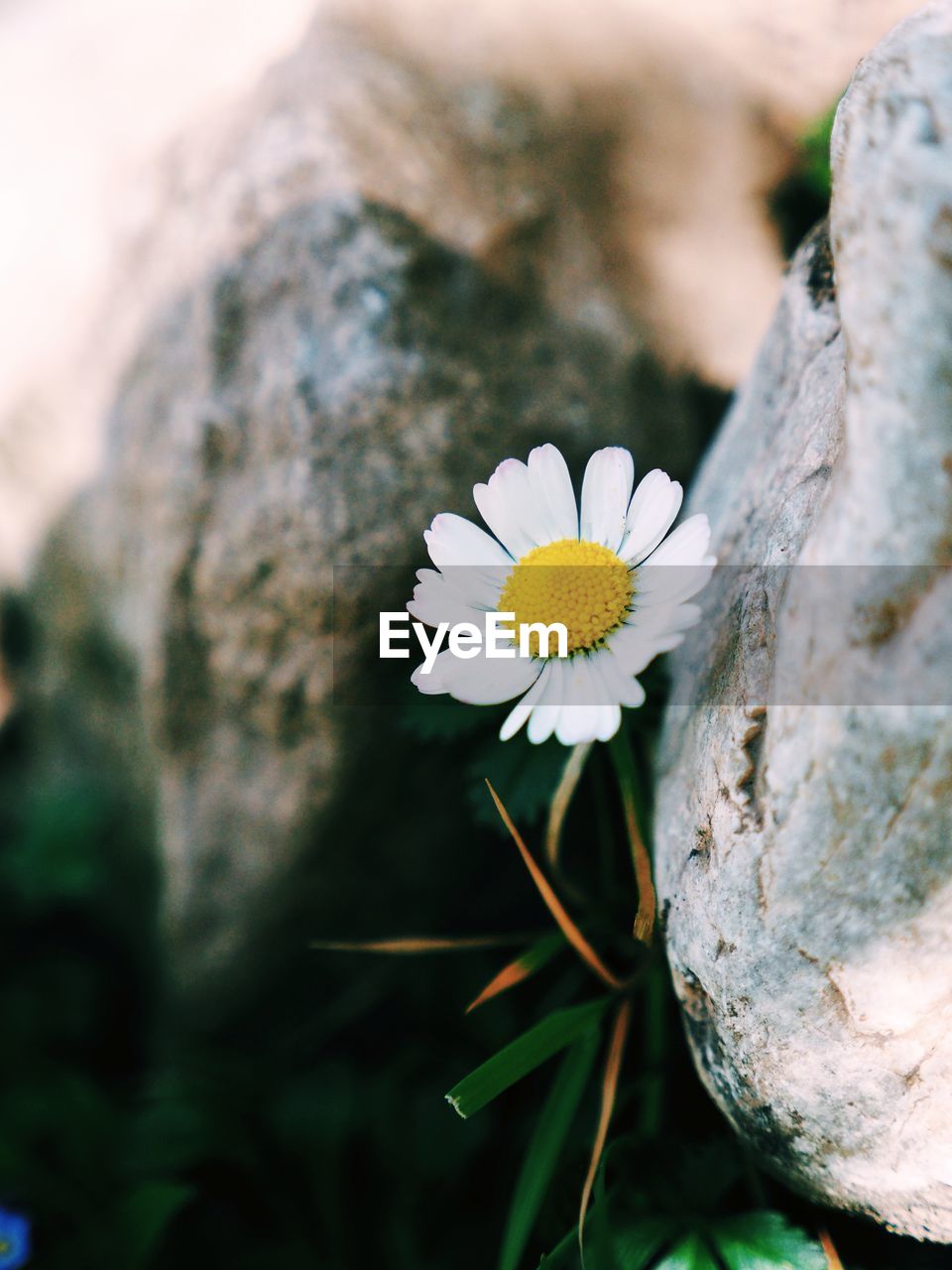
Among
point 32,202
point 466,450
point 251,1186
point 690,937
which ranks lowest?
point 251,1186

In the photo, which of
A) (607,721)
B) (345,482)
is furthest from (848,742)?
(345,482)

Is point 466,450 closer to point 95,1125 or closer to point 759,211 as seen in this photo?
point 759,211

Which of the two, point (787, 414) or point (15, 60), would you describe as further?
point (15, 60)

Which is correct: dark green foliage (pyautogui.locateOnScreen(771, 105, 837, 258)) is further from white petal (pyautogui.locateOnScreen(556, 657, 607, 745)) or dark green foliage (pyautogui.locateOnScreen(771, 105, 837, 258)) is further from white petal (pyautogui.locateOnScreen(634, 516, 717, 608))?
white petal (pyautogui.locateOnScreen(556, 657, 607, 745))

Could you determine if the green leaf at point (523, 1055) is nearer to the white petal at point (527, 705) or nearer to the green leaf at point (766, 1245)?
the green leaf at point (766, 1245)

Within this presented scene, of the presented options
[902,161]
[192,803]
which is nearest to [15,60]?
[192,803]

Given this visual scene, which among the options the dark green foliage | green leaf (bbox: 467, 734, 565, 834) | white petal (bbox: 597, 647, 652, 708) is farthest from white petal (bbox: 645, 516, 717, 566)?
the dark green foliage

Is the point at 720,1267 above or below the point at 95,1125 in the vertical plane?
above
